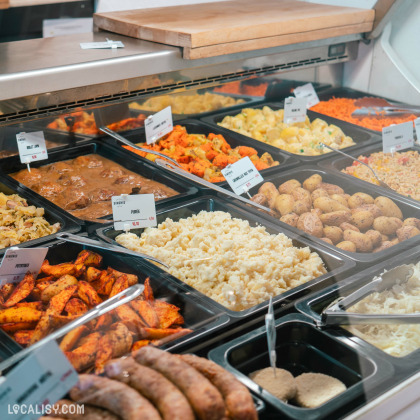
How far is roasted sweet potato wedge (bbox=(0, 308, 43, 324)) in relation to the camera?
1570mm

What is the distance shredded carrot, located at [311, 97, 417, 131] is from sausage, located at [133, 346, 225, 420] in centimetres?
265

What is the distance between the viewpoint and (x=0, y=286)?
5.61 feet

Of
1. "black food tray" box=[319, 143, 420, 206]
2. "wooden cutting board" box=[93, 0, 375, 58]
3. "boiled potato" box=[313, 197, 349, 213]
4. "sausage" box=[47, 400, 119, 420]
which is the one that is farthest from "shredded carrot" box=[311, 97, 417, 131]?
"sausage" box=[47, 400, 119, 420]

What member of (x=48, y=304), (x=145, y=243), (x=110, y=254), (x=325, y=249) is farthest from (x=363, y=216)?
(x=48, y=304)

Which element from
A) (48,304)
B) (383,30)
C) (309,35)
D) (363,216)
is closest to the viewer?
(48,304)

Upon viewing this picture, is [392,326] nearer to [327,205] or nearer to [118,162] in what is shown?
[327,205]

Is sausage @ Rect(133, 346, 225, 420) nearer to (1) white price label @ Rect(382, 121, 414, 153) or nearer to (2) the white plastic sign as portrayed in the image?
(2) the white plastic sign

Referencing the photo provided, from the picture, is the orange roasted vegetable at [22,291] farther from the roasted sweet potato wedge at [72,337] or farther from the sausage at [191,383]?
the sausage at [191,383]

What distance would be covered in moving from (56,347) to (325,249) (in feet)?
3.99

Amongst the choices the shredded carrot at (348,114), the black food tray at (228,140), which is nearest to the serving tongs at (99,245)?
the black food tray at (228,140)

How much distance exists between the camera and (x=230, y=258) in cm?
190

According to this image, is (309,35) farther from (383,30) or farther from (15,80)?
(15,80)

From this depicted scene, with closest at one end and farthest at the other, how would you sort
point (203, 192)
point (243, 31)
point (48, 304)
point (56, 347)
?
point (56, 347) < point (48, 304) < point (203, 192) < point (243, 31)

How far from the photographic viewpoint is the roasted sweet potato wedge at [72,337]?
124 cm
